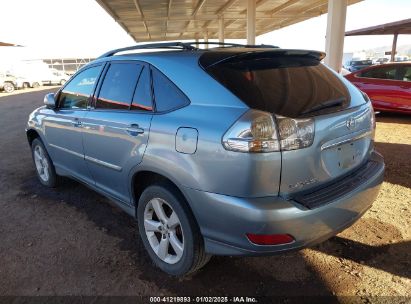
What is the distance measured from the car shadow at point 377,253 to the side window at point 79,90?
2.73 m

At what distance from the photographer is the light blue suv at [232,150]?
85.0 inches

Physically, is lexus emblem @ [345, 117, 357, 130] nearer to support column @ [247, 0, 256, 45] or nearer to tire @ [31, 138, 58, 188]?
tire @ [31, 138, 58, 188]

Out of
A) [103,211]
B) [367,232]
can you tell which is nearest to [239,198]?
[367,232]

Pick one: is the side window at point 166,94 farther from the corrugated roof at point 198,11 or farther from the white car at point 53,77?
the white car at point 53,77

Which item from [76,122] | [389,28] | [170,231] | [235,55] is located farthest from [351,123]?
[389,28]

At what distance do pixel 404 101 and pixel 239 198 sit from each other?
26.2 ft

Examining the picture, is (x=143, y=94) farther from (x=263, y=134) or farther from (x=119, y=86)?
(x=263, y=134)

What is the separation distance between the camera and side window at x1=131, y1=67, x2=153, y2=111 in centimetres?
285

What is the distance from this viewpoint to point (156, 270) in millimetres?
2941

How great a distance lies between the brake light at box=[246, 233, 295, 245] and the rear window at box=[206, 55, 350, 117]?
29.7 inches

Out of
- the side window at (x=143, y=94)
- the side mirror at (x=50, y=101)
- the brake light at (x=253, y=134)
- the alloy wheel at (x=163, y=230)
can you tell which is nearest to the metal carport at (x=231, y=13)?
the side mirror at (x=50, y=101)

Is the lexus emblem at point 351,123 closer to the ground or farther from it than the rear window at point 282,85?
closer to the ground

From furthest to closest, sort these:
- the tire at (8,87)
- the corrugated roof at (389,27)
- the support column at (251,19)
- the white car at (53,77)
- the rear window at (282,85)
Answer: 1. the white car at (53,77)
2. the tire at (8,87)
3. the corrugated roof at (389,27)
4. the support column at (251,19)
5. the rear window at (282,85)

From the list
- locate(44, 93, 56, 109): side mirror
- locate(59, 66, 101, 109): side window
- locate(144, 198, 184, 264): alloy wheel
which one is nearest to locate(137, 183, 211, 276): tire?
locate(144, 198, 184, 264): alloy wheel
